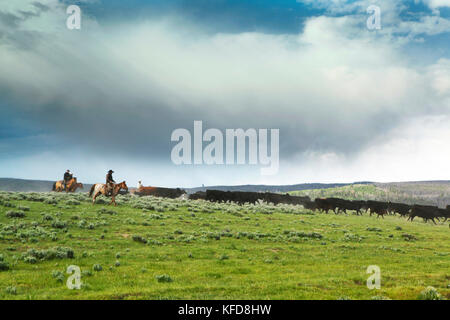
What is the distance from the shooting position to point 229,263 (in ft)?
48.0

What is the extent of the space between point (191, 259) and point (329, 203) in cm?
4265

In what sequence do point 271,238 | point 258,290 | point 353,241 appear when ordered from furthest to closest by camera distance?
point 353,241 → point 271,238 → point 258,290

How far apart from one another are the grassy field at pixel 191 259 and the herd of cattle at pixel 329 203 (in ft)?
85.9

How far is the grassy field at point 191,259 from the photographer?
10156mm

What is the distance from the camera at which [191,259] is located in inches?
597

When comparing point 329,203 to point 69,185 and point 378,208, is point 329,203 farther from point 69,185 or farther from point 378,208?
point 69,185

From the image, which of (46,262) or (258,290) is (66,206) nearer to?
(46,262)

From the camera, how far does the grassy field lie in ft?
33.3

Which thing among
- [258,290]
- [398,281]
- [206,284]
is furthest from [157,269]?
[398,281]

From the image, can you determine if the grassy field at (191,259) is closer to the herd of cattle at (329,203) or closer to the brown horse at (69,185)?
the brown horse at (69,185)

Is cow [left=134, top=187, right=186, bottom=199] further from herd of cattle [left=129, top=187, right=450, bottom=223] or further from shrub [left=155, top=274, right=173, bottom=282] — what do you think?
shrub [left=155, top=274, right=173, bottom=282]

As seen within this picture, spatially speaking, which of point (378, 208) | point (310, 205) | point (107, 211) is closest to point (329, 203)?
point (310, 205)

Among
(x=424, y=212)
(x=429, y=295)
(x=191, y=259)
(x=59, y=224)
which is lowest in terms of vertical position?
(x=424, y=212)
